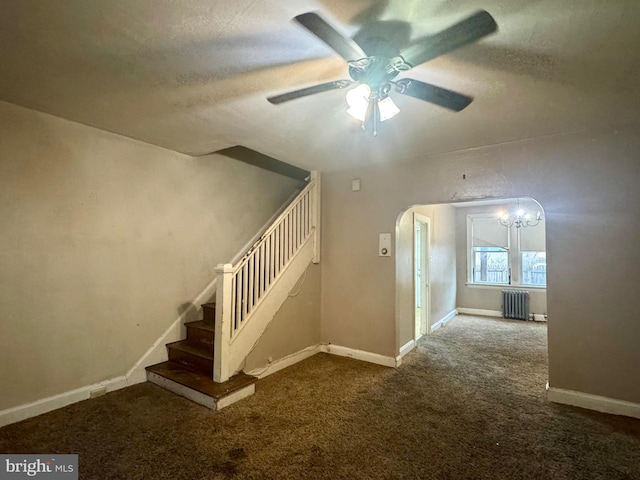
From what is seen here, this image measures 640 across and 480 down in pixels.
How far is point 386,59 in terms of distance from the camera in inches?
61.8

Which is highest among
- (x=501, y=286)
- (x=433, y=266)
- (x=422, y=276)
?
(x=433, y=266)

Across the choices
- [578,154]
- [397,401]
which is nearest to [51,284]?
[397,401]

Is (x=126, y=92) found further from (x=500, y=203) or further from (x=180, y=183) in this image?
(x=500, y=203)

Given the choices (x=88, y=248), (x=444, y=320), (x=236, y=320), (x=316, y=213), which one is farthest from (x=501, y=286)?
(x=88, y=248)

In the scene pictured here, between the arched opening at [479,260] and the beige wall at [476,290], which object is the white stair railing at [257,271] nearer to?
the arched opening at [479,260]

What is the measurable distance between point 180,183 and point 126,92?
1.41 m

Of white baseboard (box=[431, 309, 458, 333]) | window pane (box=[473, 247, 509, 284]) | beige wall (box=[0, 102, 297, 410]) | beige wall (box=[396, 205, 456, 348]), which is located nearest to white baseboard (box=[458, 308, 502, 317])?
white baseboard (box=[431, 309, 458, 333])

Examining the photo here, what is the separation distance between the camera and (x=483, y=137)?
293 cm

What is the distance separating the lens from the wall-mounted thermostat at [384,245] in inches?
147

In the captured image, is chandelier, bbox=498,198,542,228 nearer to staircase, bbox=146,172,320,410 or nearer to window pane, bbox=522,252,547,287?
window pane, bbox=522,252,547,287

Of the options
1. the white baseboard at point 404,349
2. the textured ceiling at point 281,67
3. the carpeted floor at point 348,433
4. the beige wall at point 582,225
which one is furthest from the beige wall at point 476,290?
the textured ceiling at point 281,67

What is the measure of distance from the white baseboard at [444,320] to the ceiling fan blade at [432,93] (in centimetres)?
441

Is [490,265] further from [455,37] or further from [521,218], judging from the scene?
[455,37]

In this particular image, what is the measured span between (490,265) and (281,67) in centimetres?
684
